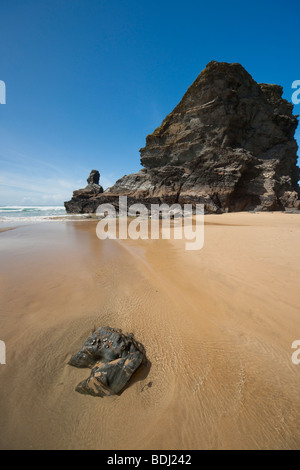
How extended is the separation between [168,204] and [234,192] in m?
7.63

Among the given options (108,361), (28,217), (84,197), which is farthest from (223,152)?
(28,217)

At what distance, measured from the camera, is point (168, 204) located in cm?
2178

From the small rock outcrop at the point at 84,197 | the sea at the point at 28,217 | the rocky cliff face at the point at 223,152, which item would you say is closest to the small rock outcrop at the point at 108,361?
the sea at the point at 28,217

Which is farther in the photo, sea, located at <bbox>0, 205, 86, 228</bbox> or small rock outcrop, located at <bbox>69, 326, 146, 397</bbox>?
sea, located at <bbox>0, 205, 86, 228</bbox>

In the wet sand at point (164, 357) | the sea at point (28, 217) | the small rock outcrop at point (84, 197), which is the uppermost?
the small rock outcrop at point (84, 197)

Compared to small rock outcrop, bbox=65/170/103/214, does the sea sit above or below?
below

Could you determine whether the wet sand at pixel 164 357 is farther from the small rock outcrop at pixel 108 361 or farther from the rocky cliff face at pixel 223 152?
the rocky cliff face at pixel 223 152

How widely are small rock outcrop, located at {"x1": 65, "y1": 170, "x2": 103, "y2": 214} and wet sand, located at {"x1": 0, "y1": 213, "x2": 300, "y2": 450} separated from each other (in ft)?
89.2

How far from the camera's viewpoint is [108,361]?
64.5 inches

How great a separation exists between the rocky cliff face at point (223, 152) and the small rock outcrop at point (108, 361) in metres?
19.0

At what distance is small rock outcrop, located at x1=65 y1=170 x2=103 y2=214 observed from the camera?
29.3 metres

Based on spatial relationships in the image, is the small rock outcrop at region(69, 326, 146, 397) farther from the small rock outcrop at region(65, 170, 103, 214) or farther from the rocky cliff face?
the small rock outcrop at region(65, 170, 103, 214)

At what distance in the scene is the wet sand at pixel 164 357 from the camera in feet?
4.09

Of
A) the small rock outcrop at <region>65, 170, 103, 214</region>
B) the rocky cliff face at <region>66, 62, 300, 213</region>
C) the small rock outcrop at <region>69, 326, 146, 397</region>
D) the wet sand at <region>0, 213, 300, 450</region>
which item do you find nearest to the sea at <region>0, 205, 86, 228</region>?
the small rock outcrop at <region>65, 170, 103, 214</region>
